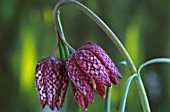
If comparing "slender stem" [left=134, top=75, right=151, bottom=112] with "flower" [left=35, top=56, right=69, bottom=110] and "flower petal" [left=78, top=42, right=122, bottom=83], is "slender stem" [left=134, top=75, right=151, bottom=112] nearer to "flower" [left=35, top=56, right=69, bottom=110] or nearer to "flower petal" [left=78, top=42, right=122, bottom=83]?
"flower petal" [left=78, top=42, right=122, bottom=83]

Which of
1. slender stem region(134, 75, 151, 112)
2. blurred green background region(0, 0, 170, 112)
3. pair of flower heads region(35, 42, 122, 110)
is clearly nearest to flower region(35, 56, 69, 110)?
pair of flower heads region(35, 42, 122, 110)

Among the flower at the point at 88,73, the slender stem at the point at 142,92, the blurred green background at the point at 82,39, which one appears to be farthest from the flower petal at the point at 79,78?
the blurred green background at the point at 82,39

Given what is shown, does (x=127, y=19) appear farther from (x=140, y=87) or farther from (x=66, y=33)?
(x=140, y=87)

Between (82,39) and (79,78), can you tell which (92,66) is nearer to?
(79,78)

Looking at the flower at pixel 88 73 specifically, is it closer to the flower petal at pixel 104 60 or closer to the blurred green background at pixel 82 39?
the flower petal at pixel 104 60

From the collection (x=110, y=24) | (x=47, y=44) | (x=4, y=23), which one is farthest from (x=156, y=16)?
(x=4, y=23)

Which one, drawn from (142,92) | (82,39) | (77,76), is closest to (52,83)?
(77,76)

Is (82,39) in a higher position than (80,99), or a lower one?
higher
